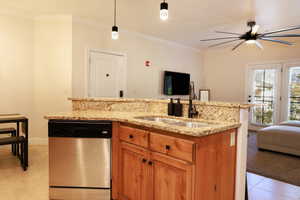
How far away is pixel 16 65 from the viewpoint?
381 cm

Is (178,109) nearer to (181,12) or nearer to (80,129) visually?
(80,129)

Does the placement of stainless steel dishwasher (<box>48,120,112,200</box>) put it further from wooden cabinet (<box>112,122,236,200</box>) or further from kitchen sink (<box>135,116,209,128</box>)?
kitchen sink (<box>135,116,209,128</box>)

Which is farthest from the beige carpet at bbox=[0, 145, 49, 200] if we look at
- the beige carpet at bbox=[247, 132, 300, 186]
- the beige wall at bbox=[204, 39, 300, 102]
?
the beige wall at bbox=[204, 39, 300, 102]

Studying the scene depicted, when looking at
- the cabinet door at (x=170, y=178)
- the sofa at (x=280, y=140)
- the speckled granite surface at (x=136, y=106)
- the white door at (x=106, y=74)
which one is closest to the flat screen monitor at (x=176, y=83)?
the white door at (x=106, y=74)

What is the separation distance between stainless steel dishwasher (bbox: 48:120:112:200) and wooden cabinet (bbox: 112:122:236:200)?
0.48 feet

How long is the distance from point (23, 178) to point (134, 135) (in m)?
1.82

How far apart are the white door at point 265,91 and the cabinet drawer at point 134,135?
494 centimetres

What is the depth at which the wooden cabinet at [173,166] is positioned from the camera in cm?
141

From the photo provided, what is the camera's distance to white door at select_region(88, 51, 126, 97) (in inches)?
167

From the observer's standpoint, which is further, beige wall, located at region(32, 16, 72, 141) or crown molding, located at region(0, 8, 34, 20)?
beige wall, located at region(32, 16, 72, 141)

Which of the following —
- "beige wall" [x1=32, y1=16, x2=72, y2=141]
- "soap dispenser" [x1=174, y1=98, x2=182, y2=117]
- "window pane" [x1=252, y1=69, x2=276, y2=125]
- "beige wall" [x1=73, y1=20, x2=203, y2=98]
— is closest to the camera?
"soap dispenser" [x1=174, y1=98, x2=182, y2=117]

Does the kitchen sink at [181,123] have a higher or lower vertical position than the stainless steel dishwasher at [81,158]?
higher

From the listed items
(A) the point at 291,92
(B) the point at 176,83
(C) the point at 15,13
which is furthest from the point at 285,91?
(C) the point at 15,13

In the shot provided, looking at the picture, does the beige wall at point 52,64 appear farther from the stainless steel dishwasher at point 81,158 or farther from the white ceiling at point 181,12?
the stainless steel dishwasher at point 81,158
